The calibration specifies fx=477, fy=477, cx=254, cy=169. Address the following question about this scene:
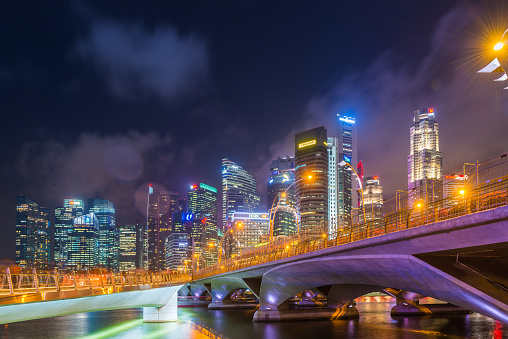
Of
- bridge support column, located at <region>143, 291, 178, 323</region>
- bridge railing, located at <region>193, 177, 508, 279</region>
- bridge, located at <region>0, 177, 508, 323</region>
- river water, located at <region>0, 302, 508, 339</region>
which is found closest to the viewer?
bridge railing, located at <region>193, 177, 508, 279</region>

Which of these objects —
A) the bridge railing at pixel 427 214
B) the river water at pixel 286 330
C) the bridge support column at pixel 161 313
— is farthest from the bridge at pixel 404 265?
the bridge support column at pixel 161 313

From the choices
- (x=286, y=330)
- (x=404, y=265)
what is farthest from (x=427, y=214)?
(x=286, y=330)

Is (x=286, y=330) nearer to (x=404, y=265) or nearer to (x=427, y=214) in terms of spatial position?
(x=404, y=265)

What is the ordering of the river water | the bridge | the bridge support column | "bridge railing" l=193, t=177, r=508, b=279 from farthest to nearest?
1. the bridge support column
2. the river water
3. the bridge
4. "bridge railing" l=193, t=177, r=508, b=279

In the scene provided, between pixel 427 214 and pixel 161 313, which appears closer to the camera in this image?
pixel 427 214

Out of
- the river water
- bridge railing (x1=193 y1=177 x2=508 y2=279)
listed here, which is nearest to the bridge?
bridge railing (x1=193 y1=177 x2=508 y2=279)

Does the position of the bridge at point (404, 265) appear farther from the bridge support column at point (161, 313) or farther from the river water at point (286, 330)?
the bridge support column at point (161, 313)

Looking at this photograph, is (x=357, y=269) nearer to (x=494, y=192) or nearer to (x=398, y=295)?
(x=494, y=192)

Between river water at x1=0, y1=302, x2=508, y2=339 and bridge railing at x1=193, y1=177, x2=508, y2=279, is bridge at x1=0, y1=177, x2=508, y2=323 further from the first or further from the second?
river water at x1=0, y1=302, x2=508, y2=339

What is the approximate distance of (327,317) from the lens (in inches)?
2226

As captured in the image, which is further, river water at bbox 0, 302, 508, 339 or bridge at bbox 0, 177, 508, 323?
river water at bbox 0, 302, 508, 339

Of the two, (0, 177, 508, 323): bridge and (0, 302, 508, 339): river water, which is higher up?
(0, 177, 508, 323): bridge

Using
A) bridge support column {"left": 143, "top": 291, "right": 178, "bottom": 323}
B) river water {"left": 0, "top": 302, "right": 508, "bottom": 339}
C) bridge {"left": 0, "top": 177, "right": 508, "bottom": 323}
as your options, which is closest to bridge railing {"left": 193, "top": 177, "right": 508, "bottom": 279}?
bridge {"left": 0, "top": 177, "right": 508, "bottom": 323}

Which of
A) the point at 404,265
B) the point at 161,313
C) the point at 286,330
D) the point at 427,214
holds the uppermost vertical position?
the point at 427,214
